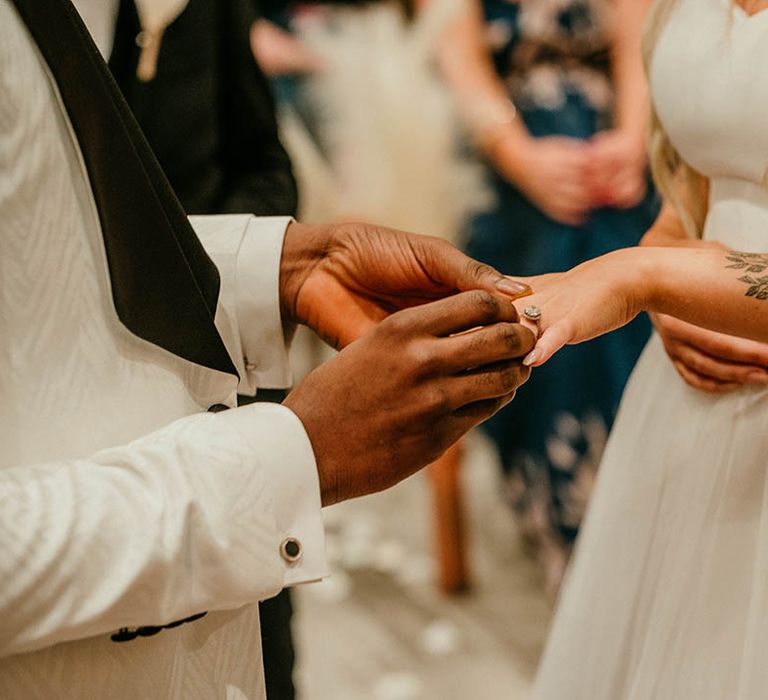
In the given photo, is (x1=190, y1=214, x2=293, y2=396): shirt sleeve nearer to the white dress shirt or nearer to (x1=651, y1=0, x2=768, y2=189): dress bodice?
the white dress shirt

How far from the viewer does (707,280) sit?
79 centimetres

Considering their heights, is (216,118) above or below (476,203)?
above

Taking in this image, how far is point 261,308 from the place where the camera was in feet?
2.68

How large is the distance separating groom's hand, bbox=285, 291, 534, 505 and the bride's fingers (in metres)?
0.04

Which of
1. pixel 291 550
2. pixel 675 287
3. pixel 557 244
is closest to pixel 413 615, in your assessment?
pixel 557 244

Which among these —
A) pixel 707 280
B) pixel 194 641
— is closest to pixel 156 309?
pixel 194 641

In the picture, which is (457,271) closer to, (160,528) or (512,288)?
(512,288)

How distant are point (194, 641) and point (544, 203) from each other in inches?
55.5

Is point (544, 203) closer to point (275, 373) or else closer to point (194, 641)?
point (275, 373)

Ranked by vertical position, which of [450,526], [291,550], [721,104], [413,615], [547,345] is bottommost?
[413,615]

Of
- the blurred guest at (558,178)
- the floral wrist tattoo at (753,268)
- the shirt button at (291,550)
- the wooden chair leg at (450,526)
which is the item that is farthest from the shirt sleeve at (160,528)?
the wooden chair leg at (450,526)

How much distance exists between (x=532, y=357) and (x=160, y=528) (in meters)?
0.28

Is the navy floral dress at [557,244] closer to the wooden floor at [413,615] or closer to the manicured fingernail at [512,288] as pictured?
the wooden floor at [413,615]

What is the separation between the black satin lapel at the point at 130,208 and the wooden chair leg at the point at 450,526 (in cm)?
139
